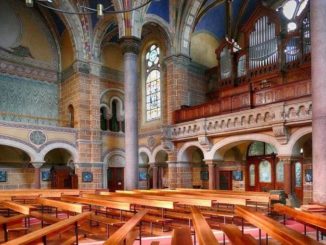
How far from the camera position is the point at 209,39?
19.9m

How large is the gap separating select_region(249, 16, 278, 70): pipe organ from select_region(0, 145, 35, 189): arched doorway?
39.8ft

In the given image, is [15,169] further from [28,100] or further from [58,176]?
[28,100]

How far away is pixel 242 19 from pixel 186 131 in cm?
772

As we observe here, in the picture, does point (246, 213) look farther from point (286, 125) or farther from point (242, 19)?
point (242, 19)

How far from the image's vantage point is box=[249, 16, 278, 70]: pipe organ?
14656 millimetres

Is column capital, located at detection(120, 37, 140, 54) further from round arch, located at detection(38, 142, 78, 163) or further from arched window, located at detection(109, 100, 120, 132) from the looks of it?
arched window, located at detection(109, 100, 120, 132)

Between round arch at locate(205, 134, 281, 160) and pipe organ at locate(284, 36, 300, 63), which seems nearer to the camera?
round arch at locate(205, 134, 281, 160)

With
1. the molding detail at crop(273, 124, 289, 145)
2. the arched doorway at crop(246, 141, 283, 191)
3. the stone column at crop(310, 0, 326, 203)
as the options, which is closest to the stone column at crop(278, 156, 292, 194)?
the molding detail at crop(273, 124, 289, 145)

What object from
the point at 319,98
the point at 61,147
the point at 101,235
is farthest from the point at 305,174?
the point at 61,147

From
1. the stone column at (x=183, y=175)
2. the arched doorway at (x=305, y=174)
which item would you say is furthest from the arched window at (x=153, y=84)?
the arched doorway at (x=305, y=174)

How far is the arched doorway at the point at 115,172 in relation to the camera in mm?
19594

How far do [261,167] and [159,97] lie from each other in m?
6.58

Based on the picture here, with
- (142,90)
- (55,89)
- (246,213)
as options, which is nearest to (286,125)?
(246,213)

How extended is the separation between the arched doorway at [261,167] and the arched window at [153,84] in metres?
5.43
